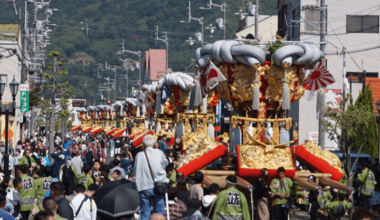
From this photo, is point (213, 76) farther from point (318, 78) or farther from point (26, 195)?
point (26, 195)

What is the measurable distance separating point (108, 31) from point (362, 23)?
133m

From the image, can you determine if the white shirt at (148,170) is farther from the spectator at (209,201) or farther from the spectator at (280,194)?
the spectator at (280,194)

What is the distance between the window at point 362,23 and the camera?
4353 cm

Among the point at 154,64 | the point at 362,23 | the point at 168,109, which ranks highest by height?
the point at 362,23

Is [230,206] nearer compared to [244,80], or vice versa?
[230,206]

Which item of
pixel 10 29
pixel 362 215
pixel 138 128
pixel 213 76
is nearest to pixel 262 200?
pixel 213 76

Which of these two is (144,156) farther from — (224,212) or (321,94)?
(321,94)

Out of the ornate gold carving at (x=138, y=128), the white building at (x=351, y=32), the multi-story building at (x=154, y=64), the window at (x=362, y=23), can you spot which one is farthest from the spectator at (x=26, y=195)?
the multi-story building at (x=154, y=64)

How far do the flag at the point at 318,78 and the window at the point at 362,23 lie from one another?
27.7 m

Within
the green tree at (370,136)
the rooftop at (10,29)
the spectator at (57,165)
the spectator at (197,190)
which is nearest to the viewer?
the spectator at (197,190)

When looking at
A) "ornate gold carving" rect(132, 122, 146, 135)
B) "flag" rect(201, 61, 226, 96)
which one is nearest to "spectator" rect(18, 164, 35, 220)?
"flag" rect(201, 61, 226, 96)

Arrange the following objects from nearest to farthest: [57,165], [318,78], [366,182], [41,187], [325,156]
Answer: [41,187], [325,156], [318,78], [366,182], [57,165]

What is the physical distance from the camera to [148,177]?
40.3 feet

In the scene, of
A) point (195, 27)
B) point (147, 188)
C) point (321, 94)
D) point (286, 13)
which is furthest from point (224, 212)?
point (195, 27)
